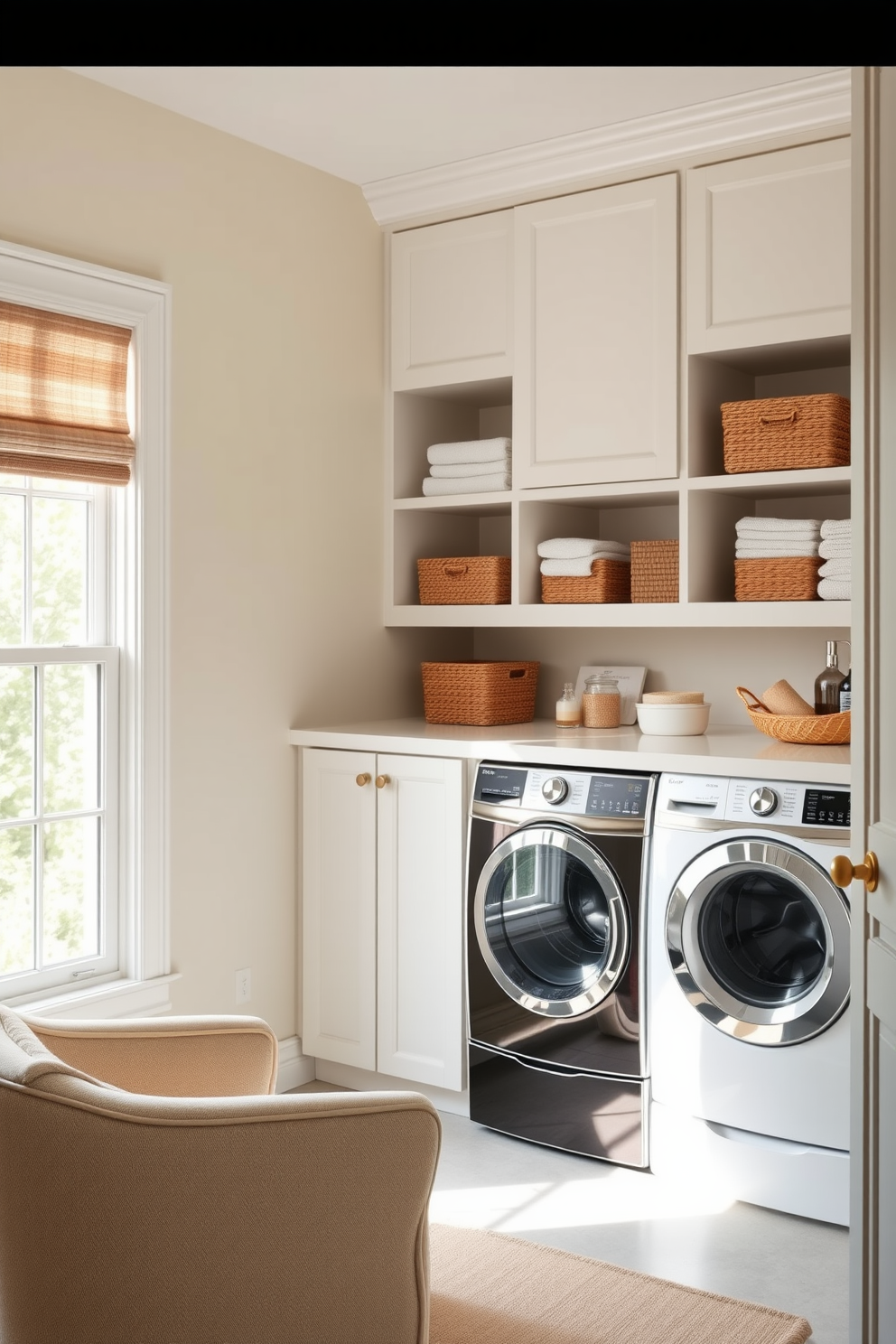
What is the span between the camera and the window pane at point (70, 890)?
300 cm

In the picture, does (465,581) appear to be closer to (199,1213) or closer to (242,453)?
(242,453)

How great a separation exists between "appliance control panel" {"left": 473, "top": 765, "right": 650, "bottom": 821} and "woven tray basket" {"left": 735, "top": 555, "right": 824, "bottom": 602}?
24.4 inches

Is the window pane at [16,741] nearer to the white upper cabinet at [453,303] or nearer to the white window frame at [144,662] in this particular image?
the white window frame at [144,662]

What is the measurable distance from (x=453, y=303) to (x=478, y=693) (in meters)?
1.19

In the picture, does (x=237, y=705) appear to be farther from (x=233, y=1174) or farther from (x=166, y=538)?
(x=233, y=1174)

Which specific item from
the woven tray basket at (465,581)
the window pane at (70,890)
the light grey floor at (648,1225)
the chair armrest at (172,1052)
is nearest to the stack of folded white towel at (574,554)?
the woven tray basket at (465,581)

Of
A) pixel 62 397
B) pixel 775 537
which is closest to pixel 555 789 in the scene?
Result: pixel 775 537

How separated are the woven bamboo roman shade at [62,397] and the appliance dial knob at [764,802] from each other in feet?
5.62

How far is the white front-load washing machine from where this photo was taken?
2658 mm

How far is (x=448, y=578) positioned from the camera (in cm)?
382

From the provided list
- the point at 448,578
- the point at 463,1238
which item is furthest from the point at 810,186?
the point at 463,1238

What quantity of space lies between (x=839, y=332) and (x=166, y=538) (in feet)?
5.79

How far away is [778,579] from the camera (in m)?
3.19
